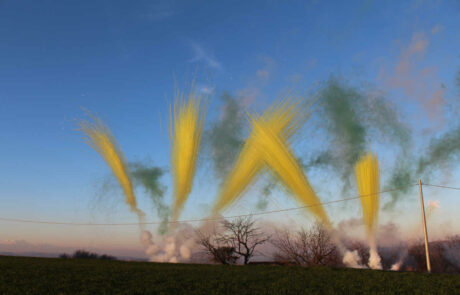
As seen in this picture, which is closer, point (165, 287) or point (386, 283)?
point (165, 287)

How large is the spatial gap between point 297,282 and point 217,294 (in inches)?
349

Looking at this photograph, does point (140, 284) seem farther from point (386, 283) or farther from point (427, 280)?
point (427, 280)

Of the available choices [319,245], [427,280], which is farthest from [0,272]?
[319,245]

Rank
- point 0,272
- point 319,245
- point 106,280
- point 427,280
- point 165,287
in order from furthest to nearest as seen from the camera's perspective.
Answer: point 319,245 < point 427,280 < point 0,272 < point 106,280 < point 165,287

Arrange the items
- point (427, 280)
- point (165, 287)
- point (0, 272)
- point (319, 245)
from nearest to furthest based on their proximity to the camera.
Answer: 1. point (165, 287)
2. point (0, 272)
3. point (427, 280)
4. point (319, 245)

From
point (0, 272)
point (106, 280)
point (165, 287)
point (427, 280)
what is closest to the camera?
point (165, 287)

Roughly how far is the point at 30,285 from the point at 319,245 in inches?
1846

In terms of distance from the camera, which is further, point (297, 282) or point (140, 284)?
point (297, 282)

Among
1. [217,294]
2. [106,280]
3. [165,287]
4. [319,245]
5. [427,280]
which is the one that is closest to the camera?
[217,294]

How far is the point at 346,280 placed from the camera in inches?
1134

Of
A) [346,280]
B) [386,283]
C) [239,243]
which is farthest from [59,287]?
[239,243]

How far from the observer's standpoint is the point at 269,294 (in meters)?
21.6

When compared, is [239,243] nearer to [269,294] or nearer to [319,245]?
[319,245]

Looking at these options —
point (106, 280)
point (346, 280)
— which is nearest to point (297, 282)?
point (346, 280)
